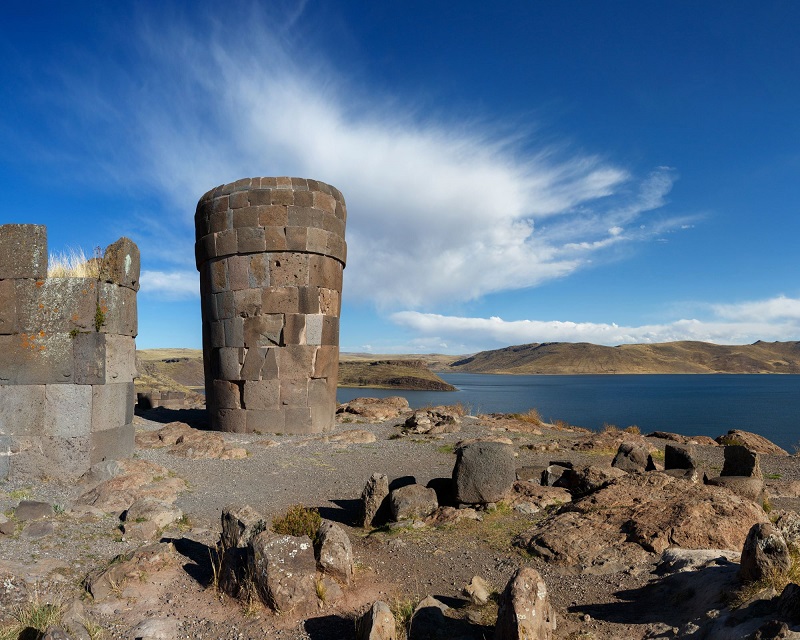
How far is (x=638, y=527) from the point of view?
19.2ft

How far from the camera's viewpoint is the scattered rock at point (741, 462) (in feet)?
27.3

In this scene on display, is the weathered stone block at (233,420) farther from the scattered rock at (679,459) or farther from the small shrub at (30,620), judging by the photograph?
the scattered rock at (679,459)

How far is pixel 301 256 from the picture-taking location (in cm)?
1329

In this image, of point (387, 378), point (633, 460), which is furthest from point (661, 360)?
point (633, 460)

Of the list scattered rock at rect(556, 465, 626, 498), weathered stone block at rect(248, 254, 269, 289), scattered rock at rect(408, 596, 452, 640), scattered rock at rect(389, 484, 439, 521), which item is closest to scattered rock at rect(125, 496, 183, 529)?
scattered rock at rect(389, 484, 439, 521)

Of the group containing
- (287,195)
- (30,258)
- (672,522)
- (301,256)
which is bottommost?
(672,522)

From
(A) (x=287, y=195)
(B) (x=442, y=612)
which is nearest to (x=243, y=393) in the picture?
(A) (x=287, y=195)

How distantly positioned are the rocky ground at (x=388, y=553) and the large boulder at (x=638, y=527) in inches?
0.7

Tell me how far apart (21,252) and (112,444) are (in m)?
3.19

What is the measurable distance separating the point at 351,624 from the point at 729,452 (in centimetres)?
680

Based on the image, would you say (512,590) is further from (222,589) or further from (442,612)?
(222,589)

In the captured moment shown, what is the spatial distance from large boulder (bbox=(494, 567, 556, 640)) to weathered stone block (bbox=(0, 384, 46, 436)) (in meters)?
7.44

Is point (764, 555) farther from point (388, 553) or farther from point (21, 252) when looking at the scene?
point (21, 252)

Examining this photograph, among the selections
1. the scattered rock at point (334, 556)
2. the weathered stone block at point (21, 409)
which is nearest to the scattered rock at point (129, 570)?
the scattered rock at point (334, 556)
